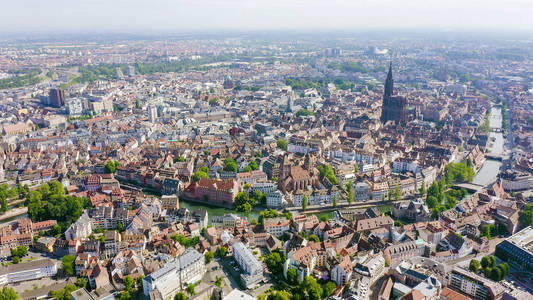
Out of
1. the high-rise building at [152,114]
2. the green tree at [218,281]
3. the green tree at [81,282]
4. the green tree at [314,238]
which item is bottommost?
the green tree at [218,281]

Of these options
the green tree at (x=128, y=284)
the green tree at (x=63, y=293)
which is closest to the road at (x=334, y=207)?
the green tree at (x=128, y=284)

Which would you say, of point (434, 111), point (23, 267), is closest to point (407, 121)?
point (434, 111)

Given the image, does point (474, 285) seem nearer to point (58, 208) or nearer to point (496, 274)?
point (496, 274)

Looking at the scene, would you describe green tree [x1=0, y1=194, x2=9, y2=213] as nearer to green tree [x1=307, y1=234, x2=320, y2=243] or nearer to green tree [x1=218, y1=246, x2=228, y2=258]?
green tree [x1=218, y1=246, x2=228, y2=258]

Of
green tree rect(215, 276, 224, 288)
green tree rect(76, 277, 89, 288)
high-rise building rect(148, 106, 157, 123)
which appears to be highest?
high-rise building rect(148, 106, 157, 123)

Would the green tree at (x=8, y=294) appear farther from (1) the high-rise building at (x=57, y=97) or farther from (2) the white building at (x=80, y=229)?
(1) the high-rise building at (x=57, y=97)

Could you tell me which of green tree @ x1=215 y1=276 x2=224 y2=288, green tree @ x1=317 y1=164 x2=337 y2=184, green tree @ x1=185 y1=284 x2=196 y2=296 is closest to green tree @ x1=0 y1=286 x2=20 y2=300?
green tree @ x1=185 y1=284 x2=196 y2=296

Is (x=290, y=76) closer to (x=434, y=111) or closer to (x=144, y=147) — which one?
(x=434, y=111)
